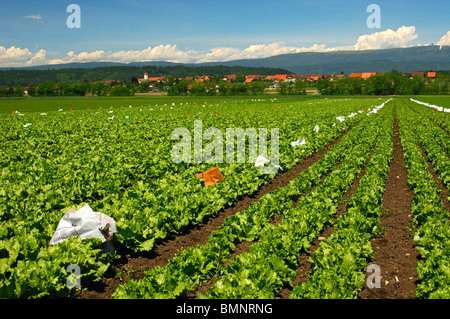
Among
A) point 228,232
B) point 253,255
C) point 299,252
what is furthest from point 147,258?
point 299,252

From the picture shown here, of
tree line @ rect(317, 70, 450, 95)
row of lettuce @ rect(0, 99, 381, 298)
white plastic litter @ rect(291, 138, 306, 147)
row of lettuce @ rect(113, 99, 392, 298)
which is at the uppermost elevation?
tree line @ rect(317, 70, 450, 95)

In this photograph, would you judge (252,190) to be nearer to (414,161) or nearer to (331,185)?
(331,185)

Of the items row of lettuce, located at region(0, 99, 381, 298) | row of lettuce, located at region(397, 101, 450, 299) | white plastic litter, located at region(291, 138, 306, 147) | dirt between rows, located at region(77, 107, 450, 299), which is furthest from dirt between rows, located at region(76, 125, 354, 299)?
white plastic litter, located at region(291, 138, 306, 147)

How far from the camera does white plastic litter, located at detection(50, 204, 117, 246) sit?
595 centimetres

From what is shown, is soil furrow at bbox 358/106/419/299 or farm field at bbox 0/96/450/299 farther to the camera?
soil furrow at bbox 358/106/419/299

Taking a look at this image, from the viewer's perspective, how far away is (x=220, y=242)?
6457mm

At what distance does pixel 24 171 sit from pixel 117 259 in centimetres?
714

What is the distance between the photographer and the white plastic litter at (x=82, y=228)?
5.95 meters

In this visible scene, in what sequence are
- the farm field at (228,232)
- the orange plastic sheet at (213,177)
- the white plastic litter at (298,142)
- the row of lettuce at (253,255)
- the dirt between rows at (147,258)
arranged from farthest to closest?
the white plastic litter at (298,142) < the orange plastic sheet at (213,177) < the dirt between rows at (147,258) < the farm field at (228,232) < the row of lettuce at (253,255)

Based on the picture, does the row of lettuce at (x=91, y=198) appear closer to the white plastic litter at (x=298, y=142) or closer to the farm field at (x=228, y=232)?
the farm field at (x=228, y=232)

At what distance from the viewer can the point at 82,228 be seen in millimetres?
6012

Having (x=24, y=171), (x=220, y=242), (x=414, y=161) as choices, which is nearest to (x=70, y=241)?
(x=220, y=242)

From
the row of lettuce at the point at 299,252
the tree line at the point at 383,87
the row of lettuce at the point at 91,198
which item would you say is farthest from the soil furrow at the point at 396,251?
the tree line at the point at 383,87

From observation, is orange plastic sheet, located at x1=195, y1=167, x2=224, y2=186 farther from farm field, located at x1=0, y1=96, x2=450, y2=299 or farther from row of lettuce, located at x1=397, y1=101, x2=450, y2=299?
row of lettuce, located at x1=397, y1=101, x2=450, y2=299
